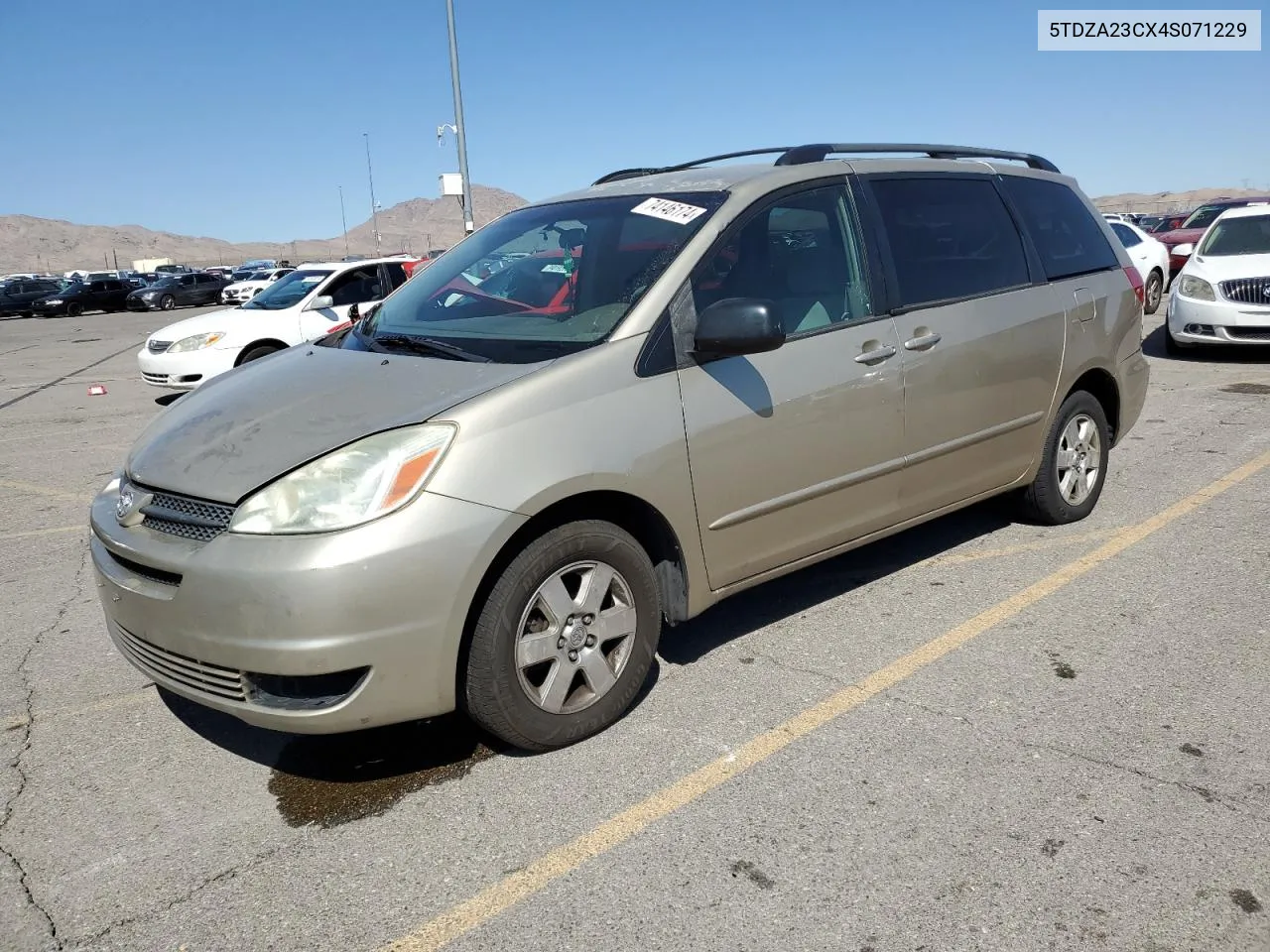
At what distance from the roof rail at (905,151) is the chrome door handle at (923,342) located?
0.83 metres

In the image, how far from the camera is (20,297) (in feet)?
122

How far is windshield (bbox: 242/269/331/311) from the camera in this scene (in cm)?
1213

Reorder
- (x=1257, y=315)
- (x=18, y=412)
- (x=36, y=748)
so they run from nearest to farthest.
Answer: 1. (x=36, y=748)
2. (x=1257, y=315)
3. (x=18, y=412)

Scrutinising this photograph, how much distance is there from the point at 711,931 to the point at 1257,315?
425 inches

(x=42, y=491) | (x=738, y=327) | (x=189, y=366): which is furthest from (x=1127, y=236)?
(x=42, y=491)

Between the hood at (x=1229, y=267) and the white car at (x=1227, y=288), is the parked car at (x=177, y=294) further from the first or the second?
the hood at (x=1229, y=267)

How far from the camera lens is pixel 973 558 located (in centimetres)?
512

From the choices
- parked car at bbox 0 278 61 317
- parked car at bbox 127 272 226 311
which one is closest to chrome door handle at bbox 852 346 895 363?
parked car at bbox 0 278 61 317

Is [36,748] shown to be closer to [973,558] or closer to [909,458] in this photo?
[909,458]

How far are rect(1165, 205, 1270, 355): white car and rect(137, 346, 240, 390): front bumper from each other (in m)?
10.3

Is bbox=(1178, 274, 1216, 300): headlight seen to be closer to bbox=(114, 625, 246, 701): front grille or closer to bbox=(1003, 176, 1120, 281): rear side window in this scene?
bbox=(1003, 176, 1120, 281): rear side window

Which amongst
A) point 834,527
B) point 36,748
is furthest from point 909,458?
point 36,748

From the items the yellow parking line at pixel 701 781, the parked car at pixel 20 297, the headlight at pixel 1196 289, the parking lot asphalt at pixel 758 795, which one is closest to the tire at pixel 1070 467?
the yellow parking line at pixel 701 781

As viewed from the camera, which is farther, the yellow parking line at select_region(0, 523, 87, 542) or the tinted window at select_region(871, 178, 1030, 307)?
the yellow parking line at select_region(0, 523, 87, 542)
